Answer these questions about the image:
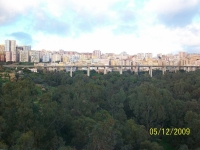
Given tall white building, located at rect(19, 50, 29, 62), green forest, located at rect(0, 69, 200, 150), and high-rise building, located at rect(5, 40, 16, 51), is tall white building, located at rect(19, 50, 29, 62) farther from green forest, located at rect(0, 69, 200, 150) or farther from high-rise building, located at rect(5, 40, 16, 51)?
green forest, located at rect(0, 69, 200, 150)

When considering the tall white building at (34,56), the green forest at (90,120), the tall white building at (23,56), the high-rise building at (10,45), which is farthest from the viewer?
the tall white building at (34,56)

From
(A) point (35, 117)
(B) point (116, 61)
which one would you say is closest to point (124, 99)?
(A) point (35, 117)

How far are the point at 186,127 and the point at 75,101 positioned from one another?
180 inches
